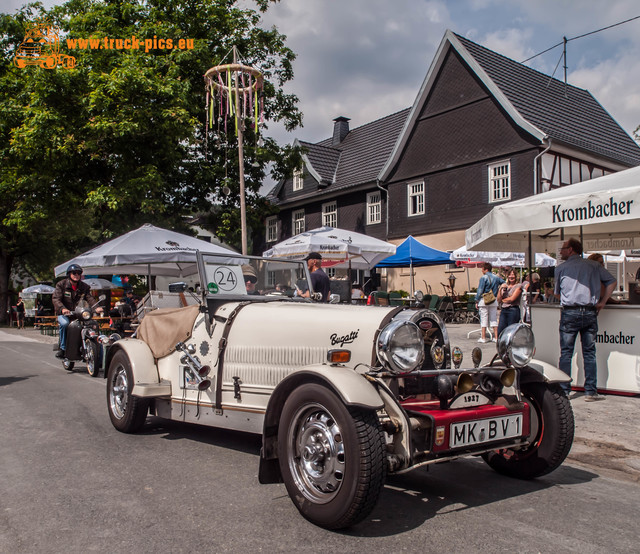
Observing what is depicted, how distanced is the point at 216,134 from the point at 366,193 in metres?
8.85

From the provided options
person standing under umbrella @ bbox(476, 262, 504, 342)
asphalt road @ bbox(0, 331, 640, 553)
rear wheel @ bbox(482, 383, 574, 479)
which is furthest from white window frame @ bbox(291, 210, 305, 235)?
rear wheel @ bbox(482, 383, 574, 479)

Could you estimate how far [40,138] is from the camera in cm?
1859

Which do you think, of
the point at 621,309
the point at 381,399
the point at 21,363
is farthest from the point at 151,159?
the point at 381,399

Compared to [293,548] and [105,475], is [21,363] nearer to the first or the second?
[105,475]

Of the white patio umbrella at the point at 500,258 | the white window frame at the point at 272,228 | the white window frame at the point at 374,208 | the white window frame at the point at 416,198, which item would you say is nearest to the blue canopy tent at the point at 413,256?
the white patio umbrella at the point at 500,258

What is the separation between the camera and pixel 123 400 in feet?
19.3

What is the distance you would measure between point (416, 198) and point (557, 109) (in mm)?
7106

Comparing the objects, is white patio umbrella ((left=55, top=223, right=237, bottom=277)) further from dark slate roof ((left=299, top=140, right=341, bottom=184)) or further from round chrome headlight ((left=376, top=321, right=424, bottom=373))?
dark slate roof ((left=299, top=140, right=341, bottom=184))

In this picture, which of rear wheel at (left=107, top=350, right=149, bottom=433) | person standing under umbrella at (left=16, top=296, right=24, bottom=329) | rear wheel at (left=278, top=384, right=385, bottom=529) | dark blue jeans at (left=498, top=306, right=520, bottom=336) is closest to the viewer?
rear wheel at (left=278, top=384, right=385, bottom=529)

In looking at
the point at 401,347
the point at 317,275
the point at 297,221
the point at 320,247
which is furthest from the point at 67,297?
the point at 297,221

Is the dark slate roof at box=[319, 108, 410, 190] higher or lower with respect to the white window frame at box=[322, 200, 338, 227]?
higher

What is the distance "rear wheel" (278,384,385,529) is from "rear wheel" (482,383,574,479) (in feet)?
5.23

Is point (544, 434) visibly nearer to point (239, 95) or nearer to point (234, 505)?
point (234, 505)

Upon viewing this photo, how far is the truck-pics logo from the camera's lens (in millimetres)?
19719
